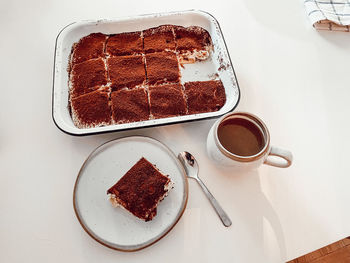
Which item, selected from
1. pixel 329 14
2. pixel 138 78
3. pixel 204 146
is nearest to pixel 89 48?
pixel 138 78

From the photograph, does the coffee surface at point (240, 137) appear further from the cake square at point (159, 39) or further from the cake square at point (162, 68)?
the cake square at point (159, 39)

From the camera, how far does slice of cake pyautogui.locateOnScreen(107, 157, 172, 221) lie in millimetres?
826

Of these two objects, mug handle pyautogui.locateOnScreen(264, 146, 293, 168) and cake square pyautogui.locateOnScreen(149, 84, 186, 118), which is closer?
mug handle pyautogui.locateOnScreen(264, 146, 293, 168)

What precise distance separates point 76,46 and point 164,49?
42 cm

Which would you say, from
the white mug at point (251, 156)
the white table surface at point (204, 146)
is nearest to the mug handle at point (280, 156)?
the white mug at point (251, 156)

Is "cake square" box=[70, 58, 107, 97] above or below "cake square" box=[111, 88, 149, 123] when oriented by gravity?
above

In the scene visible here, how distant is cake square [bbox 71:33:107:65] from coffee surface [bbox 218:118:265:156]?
72 cm

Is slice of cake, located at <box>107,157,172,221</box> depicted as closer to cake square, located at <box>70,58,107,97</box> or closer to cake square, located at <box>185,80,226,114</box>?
cake square, located at <box>185,80,226,114</box>

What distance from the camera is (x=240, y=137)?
868mm

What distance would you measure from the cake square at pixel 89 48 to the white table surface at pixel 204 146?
137mm

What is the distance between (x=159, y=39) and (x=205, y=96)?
0.40 meters

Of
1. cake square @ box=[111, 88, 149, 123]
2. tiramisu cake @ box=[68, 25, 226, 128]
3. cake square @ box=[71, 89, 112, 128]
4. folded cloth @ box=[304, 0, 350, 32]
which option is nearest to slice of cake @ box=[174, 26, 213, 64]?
tiramisu cake @ box=[68, 25, 226, 128]

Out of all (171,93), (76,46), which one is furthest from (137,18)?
(171,93)

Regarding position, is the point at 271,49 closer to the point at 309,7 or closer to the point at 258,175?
the point at 309,7
